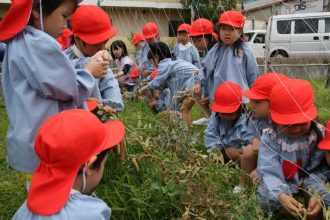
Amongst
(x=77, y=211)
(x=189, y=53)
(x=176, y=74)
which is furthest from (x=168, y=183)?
(x=189, y=53)

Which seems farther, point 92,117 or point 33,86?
point 33,86

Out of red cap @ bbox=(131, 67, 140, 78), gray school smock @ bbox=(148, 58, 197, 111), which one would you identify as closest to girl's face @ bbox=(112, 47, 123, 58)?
red cap @ bbox=(131, 67, 140, 78)

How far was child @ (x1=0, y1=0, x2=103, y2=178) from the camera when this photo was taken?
4.78ft

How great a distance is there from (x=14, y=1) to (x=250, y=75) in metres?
2.43

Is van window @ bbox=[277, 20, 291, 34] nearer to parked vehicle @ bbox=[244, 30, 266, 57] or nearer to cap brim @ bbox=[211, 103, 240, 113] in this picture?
parked vehicle @ bbox=[244, 30, 266, 57]

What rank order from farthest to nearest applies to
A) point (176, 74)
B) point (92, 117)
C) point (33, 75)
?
point (176, 74)
point (33, 75)
point (92, 117)

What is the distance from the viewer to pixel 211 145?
2873 millimetres

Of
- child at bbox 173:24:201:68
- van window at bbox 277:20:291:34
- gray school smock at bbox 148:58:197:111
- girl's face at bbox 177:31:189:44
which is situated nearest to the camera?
gray school smock at bbox 148:58:197:111

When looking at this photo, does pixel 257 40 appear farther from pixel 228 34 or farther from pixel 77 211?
pixel 77 211

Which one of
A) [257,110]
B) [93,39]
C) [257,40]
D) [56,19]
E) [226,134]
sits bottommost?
[257,40]

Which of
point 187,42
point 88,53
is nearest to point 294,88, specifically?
point 88,53

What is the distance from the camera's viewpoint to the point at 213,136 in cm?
293

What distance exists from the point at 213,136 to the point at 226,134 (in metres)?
0.10

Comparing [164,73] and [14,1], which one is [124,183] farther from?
[164,73]
